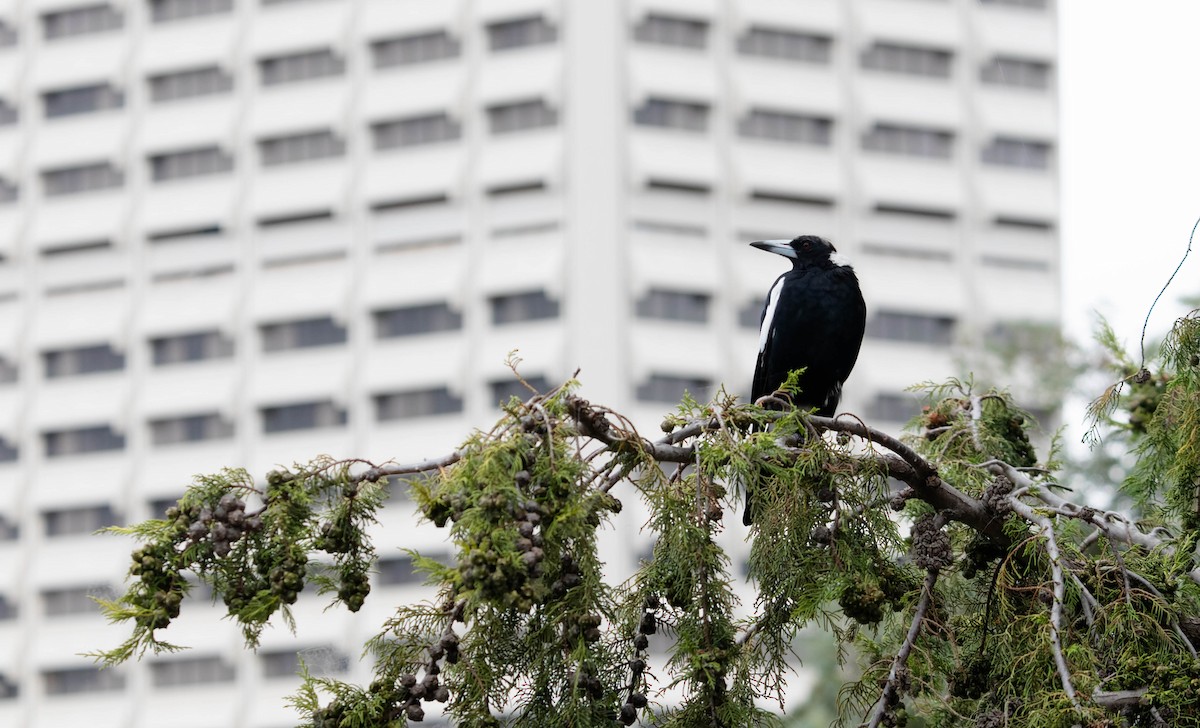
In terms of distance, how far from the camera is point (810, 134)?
52.5 metres

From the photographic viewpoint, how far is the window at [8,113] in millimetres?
57156

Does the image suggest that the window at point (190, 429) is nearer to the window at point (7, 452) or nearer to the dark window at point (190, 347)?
the dark window at point (190, 347)

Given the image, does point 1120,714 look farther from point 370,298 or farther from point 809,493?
point 370,298

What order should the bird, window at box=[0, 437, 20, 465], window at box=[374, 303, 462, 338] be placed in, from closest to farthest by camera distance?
the bird → window at box=[374, 303, 462, 338] → window at box=[0, 437, 20, 465]

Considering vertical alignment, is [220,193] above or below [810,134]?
above

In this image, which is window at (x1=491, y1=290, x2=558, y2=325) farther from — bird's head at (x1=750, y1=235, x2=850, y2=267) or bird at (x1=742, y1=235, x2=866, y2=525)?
bird at (x1=742, y1=235, x2=866, y2=525)

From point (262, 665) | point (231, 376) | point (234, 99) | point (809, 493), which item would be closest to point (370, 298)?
point (231, 376)

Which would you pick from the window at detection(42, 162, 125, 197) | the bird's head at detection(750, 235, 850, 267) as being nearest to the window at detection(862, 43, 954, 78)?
the window at detection(42, 162, 125, 197)

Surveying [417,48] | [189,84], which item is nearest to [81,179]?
[189,84]

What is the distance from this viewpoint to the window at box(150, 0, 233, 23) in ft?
181

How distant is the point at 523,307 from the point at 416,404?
5.33m

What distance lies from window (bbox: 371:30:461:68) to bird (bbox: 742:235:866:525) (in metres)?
45.5

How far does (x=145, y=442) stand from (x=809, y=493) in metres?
52.8

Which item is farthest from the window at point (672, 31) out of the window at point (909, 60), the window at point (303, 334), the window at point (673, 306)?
the window at point (303, 334)
